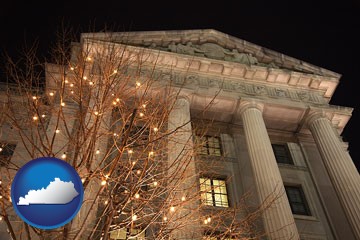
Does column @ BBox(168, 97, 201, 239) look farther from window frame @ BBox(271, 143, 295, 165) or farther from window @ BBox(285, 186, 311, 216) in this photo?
window @ BBox(285, 186, 311, 216)

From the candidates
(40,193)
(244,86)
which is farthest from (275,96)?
(40,193)

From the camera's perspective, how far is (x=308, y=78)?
77.9ft

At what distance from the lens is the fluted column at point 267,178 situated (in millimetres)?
14555

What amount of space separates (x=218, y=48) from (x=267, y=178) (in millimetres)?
11391

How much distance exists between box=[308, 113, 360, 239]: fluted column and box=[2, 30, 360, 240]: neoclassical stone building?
5cm

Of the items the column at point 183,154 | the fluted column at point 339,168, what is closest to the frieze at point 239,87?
the fluted column at point 339,168

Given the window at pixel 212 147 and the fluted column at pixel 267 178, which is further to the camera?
the window at pixel 212 147

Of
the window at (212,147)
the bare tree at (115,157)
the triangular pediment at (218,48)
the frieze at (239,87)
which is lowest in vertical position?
the bare tree at (115,157)

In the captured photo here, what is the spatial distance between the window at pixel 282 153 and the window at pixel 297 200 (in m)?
2.23

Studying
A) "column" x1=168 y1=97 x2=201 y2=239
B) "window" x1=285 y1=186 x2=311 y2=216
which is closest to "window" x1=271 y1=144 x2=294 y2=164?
"window" x1=285 y1=186 x2=311 y2=216

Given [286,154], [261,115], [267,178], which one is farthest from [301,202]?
[261,115]

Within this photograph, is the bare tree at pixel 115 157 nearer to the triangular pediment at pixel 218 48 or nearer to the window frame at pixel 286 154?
the triangular pediment at pixel 218 48

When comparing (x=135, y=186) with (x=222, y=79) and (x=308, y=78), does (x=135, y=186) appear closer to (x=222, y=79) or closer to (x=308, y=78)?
(x=222, y=79)

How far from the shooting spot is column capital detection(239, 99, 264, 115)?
→ 2152 centimetres
